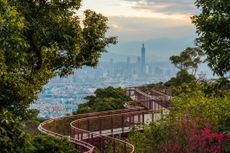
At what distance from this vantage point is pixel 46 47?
2025 cm

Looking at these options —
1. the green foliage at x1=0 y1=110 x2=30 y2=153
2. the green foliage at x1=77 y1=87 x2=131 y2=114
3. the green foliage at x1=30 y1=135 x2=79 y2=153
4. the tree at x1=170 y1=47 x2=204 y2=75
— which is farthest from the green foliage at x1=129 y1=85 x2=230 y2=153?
the tree at x1=170 y1=47 x2=204 y2=75

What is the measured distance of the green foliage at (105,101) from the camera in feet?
126

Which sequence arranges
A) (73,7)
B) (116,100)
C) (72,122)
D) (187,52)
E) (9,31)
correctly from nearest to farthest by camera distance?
(9,31) → (73,7) → (72,122) → (116,100) → (187,52)

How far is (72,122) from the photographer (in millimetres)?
25281

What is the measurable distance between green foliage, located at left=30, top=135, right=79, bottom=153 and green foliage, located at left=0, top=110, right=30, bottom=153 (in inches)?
193

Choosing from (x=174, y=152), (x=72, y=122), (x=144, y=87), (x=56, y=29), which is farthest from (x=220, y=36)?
(x=144, y=87)

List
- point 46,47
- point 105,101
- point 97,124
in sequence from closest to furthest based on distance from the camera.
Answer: point 46,47 → point 97,124 → point 105,101

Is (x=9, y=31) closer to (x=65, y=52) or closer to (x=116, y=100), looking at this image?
(x=65, y=52)

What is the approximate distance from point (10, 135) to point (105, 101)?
2786 cm

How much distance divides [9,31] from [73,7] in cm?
935

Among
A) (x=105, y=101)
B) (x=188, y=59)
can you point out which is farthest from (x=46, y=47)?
(x=188, y=59)

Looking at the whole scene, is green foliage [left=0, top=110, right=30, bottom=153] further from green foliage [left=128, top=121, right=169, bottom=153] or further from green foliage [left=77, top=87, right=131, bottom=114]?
green foliage [left=77, top=87, right=131, bottom=114]

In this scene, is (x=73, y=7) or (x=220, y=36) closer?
(x=220, y=36)

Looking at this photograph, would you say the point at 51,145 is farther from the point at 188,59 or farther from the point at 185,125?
the point at 188,59
